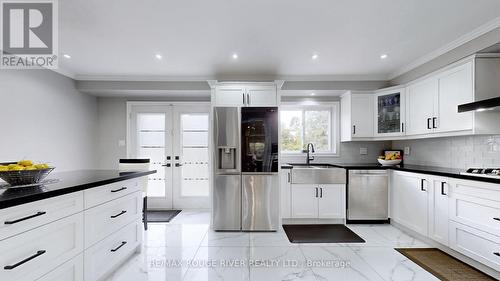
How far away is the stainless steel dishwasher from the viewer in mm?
3443

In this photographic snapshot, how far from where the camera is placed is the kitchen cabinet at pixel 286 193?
3.51 meters

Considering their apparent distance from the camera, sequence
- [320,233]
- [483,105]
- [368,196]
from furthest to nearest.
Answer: [368,196] < [320,233] < [483,105]

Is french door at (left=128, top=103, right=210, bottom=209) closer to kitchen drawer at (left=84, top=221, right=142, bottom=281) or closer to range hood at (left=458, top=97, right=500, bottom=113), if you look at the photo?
kitchen drawer at (left=84, top=221, right=142, bottom=281)

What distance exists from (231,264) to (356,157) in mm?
3027

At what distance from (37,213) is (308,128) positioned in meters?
3.90

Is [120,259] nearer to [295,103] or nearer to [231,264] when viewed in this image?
[231,264]

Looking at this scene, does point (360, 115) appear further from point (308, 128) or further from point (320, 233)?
point (320, 233)

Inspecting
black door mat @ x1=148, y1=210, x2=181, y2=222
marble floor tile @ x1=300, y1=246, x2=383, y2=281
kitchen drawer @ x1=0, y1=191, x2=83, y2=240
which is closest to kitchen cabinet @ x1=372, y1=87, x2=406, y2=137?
marble floor tile @ x1=300, y1=246, x2=383, y2=281

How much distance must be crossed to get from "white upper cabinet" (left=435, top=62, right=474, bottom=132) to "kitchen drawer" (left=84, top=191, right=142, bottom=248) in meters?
3.66

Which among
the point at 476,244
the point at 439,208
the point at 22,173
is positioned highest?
the point at 22,173

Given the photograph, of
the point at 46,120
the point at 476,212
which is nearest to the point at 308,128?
the point at 476,212

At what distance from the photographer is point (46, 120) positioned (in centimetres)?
317

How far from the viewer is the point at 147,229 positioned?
10.7 ft

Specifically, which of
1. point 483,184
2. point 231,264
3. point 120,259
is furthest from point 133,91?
point 483,184
